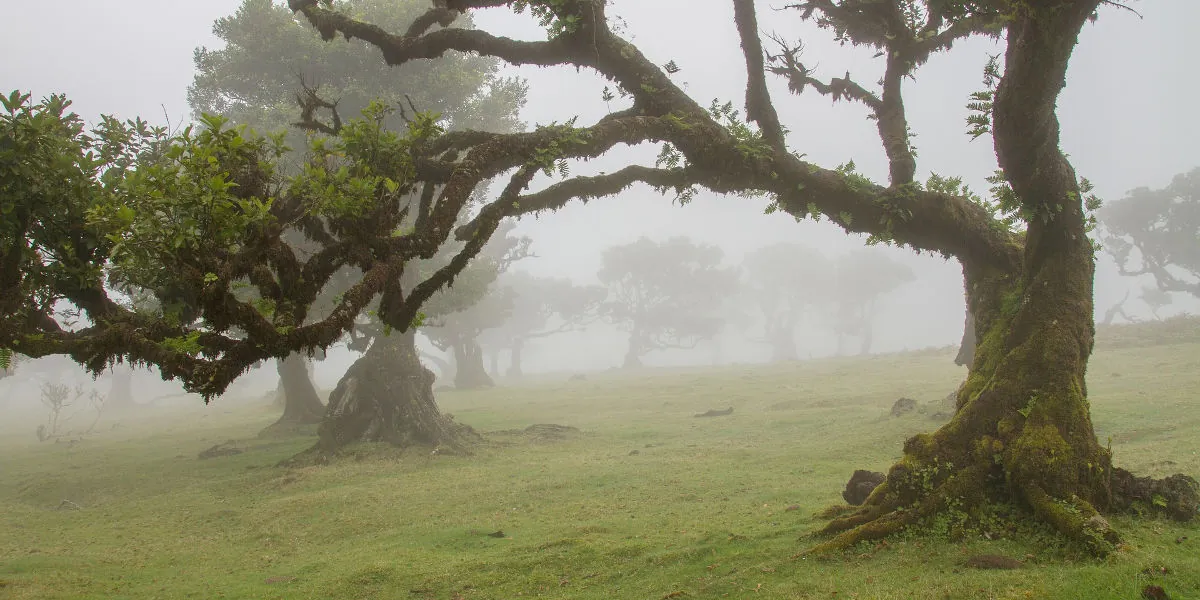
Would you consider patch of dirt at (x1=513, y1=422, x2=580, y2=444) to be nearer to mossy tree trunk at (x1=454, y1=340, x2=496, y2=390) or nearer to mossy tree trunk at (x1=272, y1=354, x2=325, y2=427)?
mossy tree trunk at (x1=272, y1=354, x2=325, y2=427)

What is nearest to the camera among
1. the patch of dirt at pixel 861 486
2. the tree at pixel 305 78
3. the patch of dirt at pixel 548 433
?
the patch of dirt at pixel 861 486

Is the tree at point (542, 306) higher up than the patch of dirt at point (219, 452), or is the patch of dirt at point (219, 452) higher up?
the tree at point (542, 306)

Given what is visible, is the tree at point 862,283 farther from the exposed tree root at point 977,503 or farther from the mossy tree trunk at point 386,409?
the exposed tree root at point 977,503

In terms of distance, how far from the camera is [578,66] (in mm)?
11398

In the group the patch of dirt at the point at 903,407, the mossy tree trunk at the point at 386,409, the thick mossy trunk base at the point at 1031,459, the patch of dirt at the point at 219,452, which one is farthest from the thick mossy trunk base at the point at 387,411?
the thick mossy trunk base at the point at 1031,459

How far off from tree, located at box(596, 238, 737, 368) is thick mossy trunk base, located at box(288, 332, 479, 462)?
5924 centimetres

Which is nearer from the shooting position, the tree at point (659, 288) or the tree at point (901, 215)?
the tree at point (901, 215)

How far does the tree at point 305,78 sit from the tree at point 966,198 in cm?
1694

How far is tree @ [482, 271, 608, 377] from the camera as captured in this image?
83.1 m

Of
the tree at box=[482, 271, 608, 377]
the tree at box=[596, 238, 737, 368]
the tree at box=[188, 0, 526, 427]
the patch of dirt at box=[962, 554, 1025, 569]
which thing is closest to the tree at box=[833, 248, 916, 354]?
the tree at box=[596, 238, 737, 368]

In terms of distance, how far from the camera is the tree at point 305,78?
27125 millimetres

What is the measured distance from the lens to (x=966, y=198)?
1192cm

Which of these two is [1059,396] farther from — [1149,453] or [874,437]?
[874,437]

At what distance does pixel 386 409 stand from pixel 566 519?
1251 cm
